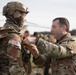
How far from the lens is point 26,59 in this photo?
6020 mm

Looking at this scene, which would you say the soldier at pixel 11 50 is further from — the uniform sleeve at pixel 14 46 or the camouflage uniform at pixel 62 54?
the camouflage uniform at pixel 62 54

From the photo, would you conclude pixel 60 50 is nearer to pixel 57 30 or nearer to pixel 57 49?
pixel 57 49

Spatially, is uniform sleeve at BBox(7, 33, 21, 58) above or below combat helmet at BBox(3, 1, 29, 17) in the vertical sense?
below

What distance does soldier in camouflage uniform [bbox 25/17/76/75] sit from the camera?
570 centimetres

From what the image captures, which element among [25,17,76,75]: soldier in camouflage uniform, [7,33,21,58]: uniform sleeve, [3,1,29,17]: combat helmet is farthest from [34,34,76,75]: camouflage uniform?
[3,1,29,17]: combat helmet

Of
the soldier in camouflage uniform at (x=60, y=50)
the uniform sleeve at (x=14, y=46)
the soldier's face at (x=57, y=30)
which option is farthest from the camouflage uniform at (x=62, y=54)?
the uniform sleeve at (x=14, y=46)

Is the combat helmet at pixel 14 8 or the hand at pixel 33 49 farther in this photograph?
the combat helmet at pixel 14 8

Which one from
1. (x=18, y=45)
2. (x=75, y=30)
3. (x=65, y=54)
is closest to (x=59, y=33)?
(x=65, y=54)

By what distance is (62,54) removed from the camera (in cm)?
574

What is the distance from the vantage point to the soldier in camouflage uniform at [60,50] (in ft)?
18.7

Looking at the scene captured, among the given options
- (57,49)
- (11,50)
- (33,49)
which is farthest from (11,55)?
(57,49)

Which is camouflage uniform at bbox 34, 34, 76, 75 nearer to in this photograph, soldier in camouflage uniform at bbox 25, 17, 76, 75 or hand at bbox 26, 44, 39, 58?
soldier in camouflage uniform at bbox 25, 17, 76, 75

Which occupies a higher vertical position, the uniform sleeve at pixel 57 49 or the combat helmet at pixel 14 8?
the combat helmet at pixel 14 8

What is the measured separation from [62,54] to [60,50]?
0.28ft
